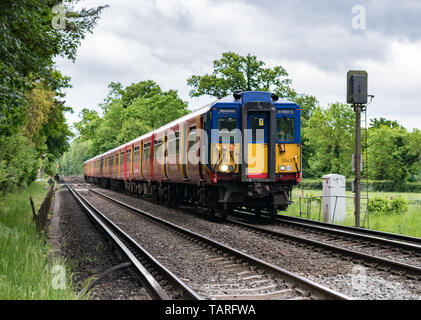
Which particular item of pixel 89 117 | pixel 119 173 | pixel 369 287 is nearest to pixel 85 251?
pixel 369 287

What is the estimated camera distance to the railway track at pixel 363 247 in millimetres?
6710

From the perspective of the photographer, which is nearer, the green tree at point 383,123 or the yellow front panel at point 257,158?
the yellow front panel at point 257,158

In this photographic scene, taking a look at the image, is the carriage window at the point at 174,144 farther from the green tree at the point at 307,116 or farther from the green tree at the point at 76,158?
the green tree at the point at 76,158

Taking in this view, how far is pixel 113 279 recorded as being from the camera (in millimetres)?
6375

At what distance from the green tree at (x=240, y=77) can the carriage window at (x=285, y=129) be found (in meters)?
28.2

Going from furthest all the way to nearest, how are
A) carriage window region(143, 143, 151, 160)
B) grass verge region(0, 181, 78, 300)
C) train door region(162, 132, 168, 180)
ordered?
1. carriage window region(143, 143, 151, 160)
2. train door region(162, 132, 168, 180)
3. grass verge region(0, 181, 78, 300)

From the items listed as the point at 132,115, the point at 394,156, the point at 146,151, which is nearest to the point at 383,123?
the point at 394,156

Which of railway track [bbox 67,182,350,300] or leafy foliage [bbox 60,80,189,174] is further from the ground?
leafy foliage [bbox 60,80,189,174]

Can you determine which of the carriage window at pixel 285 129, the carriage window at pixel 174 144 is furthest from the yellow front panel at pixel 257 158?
the carriage window at pixel 174 144

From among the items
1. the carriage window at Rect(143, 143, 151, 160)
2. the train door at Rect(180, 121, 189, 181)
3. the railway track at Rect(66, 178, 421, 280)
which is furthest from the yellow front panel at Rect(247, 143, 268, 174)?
the carriage window at Rect(143, 143, 151, 160)

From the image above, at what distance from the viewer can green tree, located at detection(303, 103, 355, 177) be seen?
165 feet

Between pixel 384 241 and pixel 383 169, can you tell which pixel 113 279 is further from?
pixel 383 169

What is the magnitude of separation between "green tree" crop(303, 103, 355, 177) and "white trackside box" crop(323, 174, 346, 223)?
124 ft

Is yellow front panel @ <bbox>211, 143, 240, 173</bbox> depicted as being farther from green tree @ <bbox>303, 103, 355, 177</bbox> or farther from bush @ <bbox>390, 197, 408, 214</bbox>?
green tree @ <bbox>303, 103, 355, 177</bbox>
